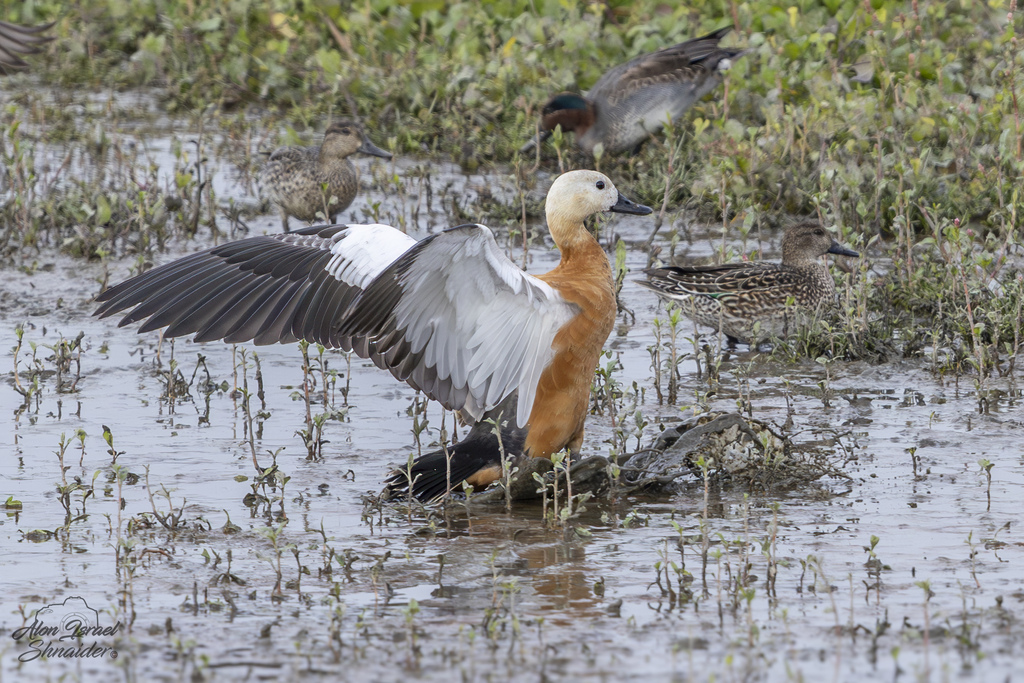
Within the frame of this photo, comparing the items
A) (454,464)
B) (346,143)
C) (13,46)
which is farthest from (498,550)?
(13,46)

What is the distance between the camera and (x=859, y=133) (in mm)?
8430

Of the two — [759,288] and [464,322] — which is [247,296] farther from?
[759,288]

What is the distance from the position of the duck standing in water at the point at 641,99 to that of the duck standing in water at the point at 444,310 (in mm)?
3990

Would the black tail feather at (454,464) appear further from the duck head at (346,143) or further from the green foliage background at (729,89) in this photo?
the duck head at (346,143)

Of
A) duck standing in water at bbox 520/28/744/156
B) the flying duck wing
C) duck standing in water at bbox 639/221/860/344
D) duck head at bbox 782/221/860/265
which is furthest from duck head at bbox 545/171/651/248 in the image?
the flying duck wing

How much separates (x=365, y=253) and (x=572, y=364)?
3.46ft

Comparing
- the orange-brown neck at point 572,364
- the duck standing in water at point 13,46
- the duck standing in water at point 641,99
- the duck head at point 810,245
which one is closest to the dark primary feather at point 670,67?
the duck standing in water at point 641,99

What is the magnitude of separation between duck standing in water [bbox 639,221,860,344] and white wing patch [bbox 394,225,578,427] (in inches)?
77.6

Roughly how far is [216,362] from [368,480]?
2.00 metres

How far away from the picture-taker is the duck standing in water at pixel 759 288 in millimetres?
7059

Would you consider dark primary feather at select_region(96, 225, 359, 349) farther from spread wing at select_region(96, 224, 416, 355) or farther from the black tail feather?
the black tail feather

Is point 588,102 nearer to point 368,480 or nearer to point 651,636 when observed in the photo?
point 368,480

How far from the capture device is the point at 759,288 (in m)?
7.16

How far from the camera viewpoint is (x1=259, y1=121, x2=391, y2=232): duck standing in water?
8.66 metres
